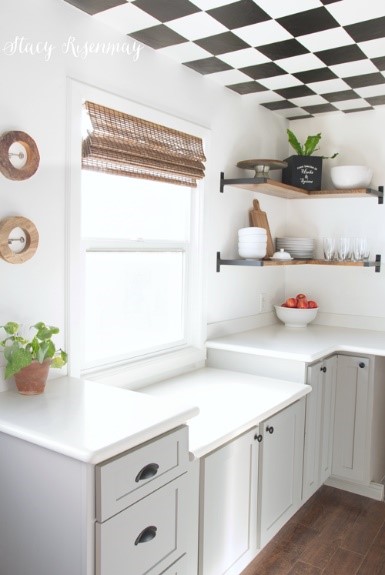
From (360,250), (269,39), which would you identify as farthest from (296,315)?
(269,39)

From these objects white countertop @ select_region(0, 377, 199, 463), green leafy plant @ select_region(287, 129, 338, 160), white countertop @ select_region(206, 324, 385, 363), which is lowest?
white countertop @ select_region(206, 324, 385, 363)

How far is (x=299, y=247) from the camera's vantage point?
139 inches

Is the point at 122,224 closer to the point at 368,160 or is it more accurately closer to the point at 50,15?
the point at 50,15

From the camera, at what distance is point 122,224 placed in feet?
8.13

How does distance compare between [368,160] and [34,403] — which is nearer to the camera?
[34,403]

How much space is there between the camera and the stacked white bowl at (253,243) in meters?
3.05

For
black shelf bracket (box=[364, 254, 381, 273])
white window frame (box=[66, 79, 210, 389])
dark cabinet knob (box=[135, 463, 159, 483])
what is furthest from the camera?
black shelf bracket (box=[364, 254, 381, 273])

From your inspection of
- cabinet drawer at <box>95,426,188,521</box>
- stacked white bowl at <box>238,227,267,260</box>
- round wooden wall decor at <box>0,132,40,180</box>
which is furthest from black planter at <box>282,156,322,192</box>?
cabinet drawer at <box>95,426,188,521</box>

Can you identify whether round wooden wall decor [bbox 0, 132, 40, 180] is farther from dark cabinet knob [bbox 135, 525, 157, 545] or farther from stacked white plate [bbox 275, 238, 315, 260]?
stacked white plate [bbox 275, 238, 315, 260]

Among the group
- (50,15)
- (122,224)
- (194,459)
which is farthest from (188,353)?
(50,15)

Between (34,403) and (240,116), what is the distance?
216 centimetres

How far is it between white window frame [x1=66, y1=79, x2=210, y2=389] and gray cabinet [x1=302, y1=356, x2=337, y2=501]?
24.5 inches

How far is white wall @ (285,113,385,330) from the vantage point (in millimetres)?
3492

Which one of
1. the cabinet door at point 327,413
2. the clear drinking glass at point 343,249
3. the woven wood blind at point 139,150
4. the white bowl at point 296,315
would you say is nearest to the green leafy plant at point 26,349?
the woven wood blind at point 139,150
